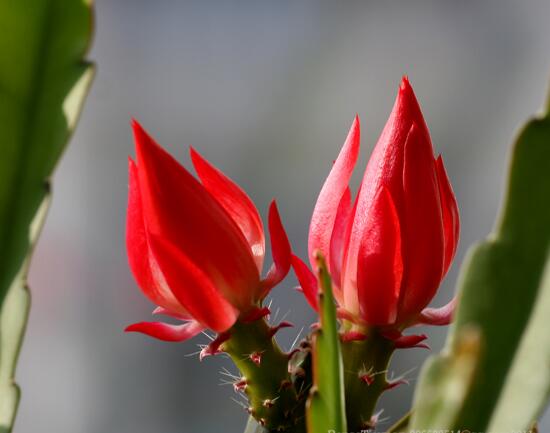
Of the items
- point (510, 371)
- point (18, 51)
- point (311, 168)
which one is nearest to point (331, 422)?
point (510, 371)

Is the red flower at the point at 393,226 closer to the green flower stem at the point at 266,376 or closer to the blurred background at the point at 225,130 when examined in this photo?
the green flower stem at the point at 266,376

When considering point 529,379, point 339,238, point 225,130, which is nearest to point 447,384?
point 529,379

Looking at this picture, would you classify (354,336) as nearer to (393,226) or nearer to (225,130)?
(393,226)

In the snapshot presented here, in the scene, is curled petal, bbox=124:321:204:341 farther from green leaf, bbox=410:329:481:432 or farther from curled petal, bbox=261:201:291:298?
green leaf, bbox=410:329:481:432

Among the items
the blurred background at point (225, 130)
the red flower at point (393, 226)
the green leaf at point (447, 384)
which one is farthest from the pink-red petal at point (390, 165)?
the blurred background at point (225, 130)

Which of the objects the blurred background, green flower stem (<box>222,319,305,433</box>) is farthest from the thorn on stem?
the blurred background

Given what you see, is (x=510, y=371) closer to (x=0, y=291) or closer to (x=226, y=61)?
(x=0, y=291)
